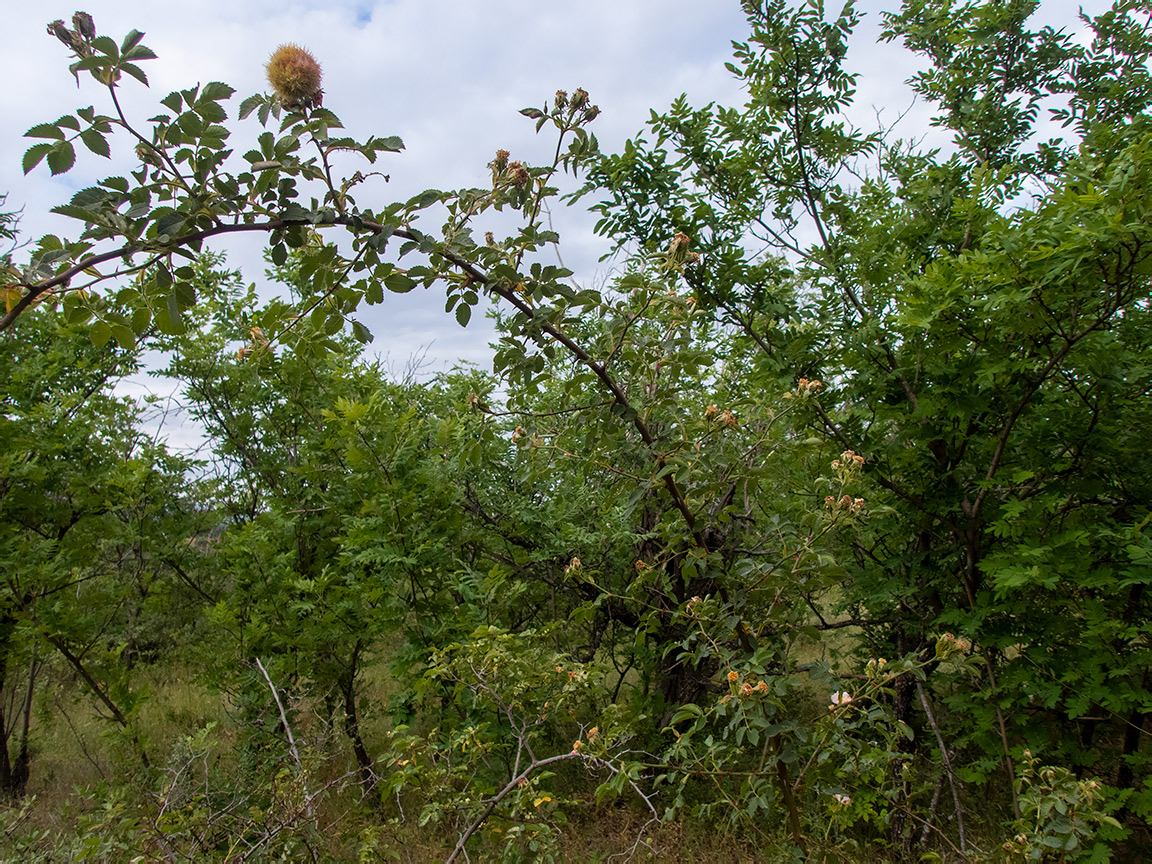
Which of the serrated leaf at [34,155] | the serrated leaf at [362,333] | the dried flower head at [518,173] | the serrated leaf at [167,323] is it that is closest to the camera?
the serrated leaf at [34,155]

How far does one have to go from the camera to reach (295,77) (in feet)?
4.45

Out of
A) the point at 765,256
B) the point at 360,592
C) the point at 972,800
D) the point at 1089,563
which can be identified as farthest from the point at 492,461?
the point at 972,800

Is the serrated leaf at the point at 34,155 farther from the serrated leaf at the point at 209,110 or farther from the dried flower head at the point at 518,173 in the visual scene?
the dried flower head at the point at 518,173

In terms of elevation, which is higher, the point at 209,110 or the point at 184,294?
the point at 209,110

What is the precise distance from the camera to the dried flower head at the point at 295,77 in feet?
4.42

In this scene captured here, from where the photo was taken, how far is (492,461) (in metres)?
4.23

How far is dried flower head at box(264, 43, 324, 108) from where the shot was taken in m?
1.35

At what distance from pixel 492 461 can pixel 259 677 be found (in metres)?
1.83

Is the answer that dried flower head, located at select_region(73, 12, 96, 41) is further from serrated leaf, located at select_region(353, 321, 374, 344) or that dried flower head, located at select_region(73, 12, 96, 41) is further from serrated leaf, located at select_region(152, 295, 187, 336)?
serrated leaf, located at select_region(353, 321, 374, 344)

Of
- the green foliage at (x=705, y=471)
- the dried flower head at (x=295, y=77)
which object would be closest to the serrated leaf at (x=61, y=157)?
the green foliage at (x=705, y=471)

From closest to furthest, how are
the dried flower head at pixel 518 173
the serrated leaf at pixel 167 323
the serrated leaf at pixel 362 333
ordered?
the serrated leaf at pixel 167 323, the dried flower head at pixel 518 173, the serrated leaf at pixel 362 333

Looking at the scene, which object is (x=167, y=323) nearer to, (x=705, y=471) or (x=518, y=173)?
(x=518, y=173)

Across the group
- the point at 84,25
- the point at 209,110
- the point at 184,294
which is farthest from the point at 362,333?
the point at 84,25

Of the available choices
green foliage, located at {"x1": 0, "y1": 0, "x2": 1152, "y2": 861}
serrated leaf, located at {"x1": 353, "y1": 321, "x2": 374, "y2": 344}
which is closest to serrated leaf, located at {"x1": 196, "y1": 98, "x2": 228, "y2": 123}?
green foliage, located at {"x1": 0, "y1": 0, "x2": 1152, "y2": 861}
